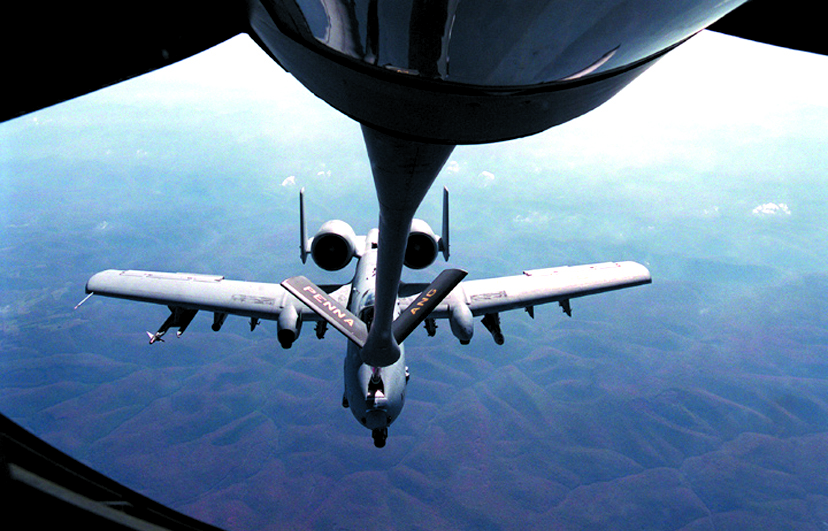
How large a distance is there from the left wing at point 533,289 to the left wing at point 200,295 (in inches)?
147

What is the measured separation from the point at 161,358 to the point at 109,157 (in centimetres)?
16534

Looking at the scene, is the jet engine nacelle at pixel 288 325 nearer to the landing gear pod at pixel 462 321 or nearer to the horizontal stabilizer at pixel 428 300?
the landing gear pod at pixel 462 321

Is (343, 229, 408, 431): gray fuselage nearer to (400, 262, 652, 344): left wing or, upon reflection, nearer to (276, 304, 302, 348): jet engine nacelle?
(276, 304, 302, 348): jet engine nacelle

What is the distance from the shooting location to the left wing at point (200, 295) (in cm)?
1185

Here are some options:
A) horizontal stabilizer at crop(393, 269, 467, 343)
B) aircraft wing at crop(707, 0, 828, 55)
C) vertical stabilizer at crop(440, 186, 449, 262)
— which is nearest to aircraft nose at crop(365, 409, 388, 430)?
horizontal stabilizer at crop(393, 269, 467, 343)

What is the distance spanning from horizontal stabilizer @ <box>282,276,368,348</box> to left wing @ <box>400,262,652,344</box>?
19.2ft

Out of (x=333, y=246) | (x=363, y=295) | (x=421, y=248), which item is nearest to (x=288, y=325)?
(x=363, y=295)

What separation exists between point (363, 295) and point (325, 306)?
5.36m

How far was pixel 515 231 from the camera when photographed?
16012 cm

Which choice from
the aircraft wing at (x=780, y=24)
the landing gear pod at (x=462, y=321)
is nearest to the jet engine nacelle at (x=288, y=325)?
the landing gear pod at (x=462, y=321)

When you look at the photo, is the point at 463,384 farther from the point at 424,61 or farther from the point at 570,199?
the point at 570,199

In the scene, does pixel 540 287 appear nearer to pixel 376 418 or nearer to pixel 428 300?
pixel 376 418

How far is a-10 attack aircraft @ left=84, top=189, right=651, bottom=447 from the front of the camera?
10.1 m

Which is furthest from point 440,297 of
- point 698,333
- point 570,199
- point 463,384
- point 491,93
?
point 570,199
